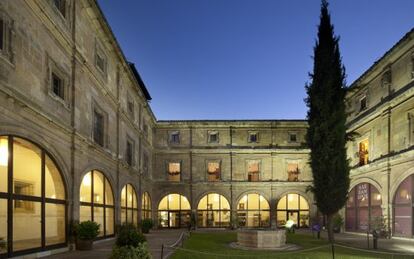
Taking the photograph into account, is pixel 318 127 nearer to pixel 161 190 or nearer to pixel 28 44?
pixel 28 44

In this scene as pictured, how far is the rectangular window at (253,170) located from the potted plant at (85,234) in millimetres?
28564

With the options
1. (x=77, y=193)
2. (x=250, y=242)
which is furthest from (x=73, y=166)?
(x=250, y=242)

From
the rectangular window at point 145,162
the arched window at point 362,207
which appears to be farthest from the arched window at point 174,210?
the arched window at point 362,207

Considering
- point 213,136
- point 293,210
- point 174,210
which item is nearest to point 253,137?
point 213,136

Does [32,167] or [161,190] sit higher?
[32,167]

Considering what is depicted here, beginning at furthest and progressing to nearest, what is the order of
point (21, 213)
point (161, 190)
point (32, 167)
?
point (161, 190) → point (32, 167) → point (21, 213)

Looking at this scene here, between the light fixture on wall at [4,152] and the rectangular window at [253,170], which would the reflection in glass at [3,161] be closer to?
the light fixture on wall at [4,152]

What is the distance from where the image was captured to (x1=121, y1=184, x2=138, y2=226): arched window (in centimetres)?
2773

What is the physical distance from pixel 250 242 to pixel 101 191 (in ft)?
27.8

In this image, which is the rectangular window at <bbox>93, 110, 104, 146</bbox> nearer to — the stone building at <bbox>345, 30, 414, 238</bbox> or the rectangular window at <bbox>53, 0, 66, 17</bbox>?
the rectangular window at <bbox>53, 0, 66, 17</bbox>

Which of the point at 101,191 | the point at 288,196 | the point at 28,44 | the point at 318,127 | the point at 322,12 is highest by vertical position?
the point at 322,12

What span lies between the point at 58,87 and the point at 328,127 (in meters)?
15.8

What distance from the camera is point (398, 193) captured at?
91.0 ft

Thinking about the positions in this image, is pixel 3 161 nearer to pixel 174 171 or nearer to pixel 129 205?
pixel 129 205
